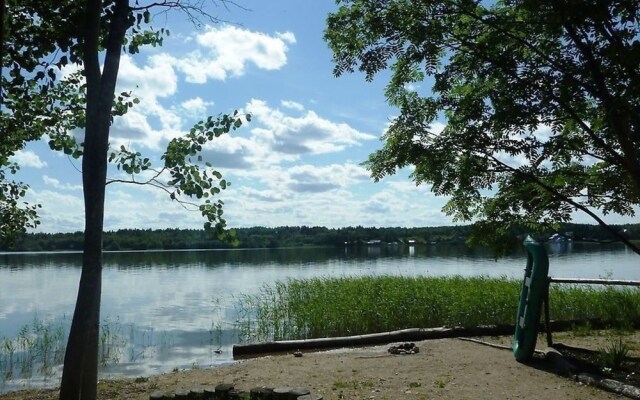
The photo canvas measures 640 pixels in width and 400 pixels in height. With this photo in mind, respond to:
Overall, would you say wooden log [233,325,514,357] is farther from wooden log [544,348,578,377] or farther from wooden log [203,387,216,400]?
wooden log [203,387,216,400]

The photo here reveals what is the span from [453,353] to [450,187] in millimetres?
4253

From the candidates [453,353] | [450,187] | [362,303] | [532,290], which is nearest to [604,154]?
[450,187]

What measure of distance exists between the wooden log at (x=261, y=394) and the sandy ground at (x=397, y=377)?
0.78 m

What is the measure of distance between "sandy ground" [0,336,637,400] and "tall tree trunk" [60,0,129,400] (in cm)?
183

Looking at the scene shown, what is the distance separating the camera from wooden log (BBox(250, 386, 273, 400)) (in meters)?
6.51

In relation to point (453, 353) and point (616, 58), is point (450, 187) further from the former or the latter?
point (453, 353)

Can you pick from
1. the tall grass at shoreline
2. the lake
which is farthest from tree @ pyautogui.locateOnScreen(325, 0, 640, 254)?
the tall grass at shoreline

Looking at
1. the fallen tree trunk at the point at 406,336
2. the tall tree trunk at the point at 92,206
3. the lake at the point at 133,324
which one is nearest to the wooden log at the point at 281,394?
the tall tree trunk at the point at 92,206

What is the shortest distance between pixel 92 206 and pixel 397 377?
4.69 meters

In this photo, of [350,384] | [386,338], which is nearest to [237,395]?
[350,384]

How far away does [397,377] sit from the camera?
8.02 meters

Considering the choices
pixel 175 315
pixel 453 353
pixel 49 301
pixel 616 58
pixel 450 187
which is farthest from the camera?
pixel 49 301

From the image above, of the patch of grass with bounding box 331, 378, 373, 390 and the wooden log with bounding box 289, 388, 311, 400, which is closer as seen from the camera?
the wooden log with bounding box 289, 388, 311, 400

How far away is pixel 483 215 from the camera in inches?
281
